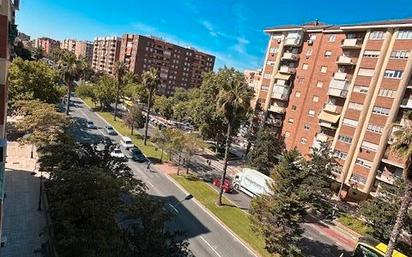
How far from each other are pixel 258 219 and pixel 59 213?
53.8 ft

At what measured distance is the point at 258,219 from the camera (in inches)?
1092

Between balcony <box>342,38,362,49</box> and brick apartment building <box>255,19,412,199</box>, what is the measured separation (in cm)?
14

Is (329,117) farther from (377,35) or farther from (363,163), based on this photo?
(377,35)

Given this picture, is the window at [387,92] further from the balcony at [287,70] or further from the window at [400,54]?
the balcony at [287,70]

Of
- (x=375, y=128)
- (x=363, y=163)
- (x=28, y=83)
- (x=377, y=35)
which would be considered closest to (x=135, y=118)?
(x=28, y=83)

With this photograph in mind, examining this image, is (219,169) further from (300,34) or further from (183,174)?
(300,34)

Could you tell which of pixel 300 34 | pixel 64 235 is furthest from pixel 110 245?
pixel 300 34

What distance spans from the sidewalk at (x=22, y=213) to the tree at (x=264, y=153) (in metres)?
30.1

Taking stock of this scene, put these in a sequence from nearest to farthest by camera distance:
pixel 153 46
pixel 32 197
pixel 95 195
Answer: pixel 95 195, pixel 32 197, pixel 153 46

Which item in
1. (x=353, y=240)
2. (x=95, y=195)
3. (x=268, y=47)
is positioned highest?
(x=268, y=47)

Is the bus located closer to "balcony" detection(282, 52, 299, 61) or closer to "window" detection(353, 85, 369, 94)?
"window" detection(353, 85, 369, 94)

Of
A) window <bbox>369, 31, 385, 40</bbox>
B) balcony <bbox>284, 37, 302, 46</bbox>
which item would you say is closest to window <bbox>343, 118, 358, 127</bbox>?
window <bbox>369, 31, 385, 40</bbox>

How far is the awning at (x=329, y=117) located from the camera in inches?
1924

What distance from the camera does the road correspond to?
27531 mm
